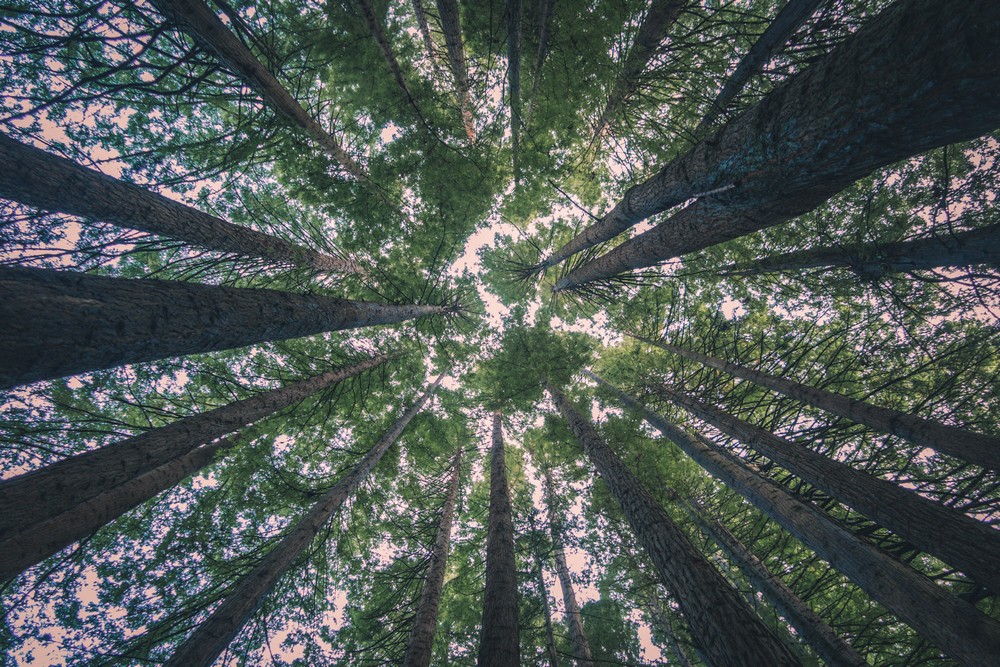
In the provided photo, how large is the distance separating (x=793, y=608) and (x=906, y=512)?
2.89 meters

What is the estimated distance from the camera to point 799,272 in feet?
21.9

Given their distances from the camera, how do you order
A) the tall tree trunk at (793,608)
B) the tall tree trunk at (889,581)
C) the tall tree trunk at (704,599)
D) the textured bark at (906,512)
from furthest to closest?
the tall tree trunk at (793,608)
the textured bark at (906,512)
the tall tree trunk at (889,581)
the tall tree trunk at (704,599)

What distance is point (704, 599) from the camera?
265cm

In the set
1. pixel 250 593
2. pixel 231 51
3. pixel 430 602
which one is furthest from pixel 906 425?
pixel 231 51

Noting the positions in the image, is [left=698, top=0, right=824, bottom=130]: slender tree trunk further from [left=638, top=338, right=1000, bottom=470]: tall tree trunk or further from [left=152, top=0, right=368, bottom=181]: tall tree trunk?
[left=152, top=0, right=368, bottom=181]: tall tree trunk

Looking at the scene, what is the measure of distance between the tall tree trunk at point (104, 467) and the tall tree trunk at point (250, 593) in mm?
2189

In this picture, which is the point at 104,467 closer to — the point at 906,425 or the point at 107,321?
the point at 107,321

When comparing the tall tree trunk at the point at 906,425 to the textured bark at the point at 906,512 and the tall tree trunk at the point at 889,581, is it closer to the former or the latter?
the textured bark at the point at 906,512

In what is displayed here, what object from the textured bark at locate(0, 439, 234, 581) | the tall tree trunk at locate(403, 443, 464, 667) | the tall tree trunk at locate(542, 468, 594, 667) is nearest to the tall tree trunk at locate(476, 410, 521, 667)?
the tall tree trunk at locate(403, 443, 464, 667)

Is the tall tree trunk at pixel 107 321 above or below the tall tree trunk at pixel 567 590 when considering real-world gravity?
below

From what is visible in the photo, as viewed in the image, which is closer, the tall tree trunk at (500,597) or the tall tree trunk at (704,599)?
the tall tree trunk at (704,599)

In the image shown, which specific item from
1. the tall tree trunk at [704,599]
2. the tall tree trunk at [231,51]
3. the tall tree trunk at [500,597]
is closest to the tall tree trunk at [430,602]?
the tall tree trunk at [500,597]

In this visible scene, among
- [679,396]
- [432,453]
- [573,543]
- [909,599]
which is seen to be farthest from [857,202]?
[432,453]

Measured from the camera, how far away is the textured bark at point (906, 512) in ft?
10.5
